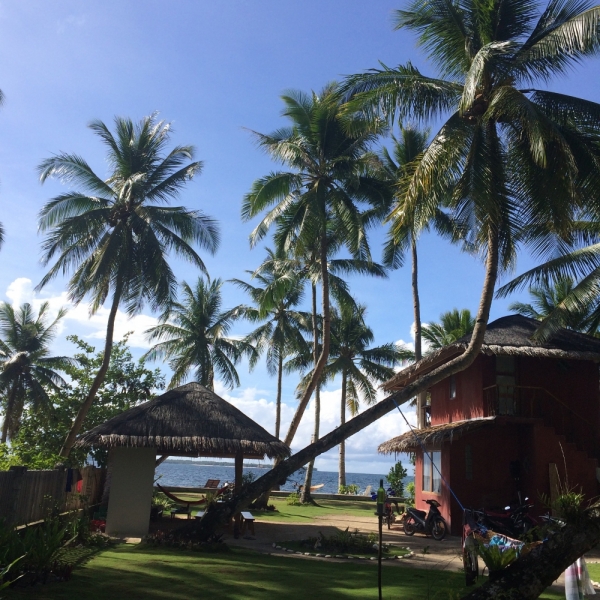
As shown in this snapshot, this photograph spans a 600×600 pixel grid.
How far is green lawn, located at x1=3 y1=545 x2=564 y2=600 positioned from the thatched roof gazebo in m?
2.62

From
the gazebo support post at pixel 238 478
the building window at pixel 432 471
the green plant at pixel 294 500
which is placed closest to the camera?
the gazebo support post at pixel 238 478

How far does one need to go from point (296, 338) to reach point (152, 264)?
13.2 metres

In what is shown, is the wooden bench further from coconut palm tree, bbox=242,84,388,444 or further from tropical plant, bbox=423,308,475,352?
tropical plant, bbox=423,308,475,352

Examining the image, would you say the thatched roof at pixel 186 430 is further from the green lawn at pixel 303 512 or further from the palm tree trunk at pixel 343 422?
the palm tree trunk at pixel 343 422

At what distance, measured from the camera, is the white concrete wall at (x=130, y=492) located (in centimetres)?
1399

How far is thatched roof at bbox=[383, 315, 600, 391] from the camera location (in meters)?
17.0

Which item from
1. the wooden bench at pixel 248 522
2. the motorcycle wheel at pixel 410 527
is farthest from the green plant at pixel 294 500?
the wooden bench at pixel 248 522

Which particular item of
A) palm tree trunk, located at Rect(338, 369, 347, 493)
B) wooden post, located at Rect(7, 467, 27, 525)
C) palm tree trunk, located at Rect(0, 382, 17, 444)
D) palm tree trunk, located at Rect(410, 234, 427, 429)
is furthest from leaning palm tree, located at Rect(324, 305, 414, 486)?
wooden post, located at Rect(7, 467, 27, 525)

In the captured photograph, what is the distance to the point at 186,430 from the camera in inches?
571

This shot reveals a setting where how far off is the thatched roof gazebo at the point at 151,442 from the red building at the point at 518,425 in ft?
17.1

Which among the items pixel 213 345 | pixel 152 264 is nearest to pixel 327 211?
pixel 152 264

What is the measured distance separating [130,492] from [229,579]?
588 centimetres

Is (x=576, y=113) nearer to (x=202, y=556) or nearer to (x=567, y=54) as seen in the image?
(x=567, y=54)

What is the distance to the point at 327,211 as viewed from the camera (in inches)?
810
